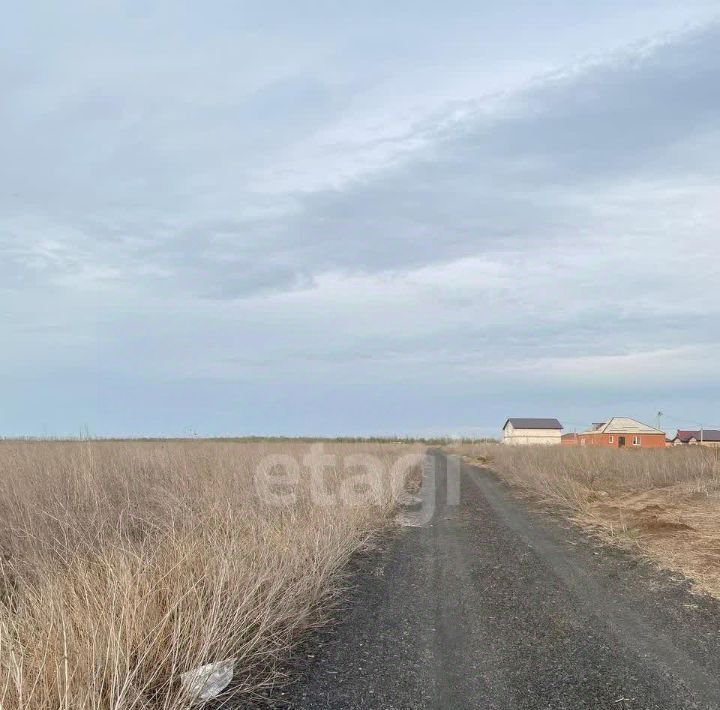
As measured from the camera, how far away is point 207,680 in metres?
4.08

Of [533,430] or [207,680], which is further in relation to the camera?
[533,430]

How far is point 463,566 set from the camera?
894cm

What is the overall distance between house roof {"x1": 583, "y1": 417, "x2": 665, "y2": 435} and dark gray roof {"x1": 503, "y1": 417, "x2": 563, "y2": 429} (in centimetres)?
1656

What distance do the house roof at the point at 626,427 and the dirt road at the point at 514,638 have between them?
76.0 meters

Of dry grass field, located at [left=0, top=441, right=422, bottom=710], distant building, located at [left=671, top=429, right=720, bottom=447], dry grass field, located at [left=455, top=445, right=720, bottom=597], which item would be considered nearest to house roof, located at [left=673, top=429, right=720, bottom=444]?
distant building, located at [left=671, top=429, right=720, bottom=447]

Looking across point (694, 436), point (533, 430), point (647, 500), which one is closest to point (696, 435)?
point (694, 436)

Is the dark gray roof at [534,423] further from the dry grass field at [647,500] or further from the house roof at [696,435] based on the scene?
the dry grass field at [647,500]

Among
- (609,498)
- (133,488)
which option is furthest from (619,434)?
(133,488)

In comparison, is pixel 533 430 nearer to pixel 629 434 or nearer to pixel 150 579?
pixel 629 434

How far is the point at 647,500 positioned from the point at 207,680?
1537cm

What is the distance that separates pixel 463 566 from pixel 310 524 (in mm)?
1993

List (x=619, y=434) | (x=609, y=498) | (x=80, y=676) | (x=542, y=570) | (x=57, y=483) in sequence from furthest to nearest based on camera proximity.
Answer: (x=619, y=434), (x=609, y=498), (x=57, y=483), (x=542, y=570), (x=80, y=676)

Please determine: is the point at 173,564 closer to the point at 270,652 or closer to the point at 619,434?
the point at 270,652

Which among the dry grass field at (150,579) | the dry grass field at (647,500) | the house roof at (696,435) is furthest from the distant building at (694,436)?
the dry grass field at (150,579)
